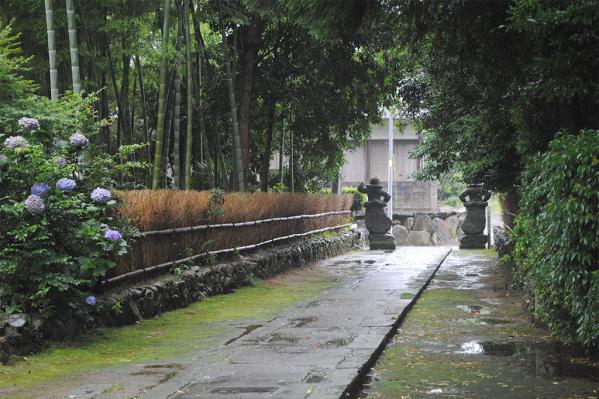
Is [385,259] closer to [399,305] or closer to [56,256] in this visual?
[399,305]

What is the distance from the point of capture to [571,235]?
5.50m

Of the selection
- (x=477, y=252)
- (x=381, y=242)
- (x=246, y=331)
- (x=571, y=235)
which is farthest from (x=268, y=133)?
(x=571, y=235)

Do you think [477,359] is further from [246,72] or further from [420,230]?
[420,230]

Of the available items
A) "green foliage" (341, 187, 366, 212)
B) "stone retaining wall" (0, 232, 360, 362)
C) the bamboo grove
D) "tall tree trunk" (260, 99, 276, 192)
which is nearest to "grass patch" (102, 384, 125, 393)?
"stone retaining wall" (0, 232, 360, 362)

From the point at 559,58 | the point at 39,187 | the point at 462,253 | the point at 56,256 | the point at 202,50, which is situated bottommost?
the point at 462,253

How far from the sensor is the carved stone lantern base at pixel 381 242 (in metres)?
22.4

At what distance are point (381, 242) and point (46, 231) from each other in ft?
53.5

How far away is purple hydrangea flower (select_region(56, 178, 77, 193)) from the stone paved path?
6.47 ft

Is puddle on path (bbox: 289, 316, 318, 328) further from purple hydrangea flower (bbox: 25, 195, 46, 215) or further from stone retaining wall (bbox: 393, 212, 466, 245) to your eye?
stone retaining wall (bbox: 393, 212, 466, 245)

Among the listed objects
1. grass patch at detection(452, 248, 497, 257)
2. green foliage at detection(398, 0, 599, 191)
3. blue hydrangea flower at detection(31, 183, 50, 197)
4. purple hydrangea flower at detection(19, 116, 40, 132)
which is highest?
A: green foliage at detection(398, 0, 599, 191)

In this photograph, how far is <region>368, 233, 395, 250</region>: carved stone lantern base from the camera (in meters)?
22.4

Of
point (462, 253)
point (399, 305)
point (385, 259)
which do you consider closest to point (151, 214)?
point (399, 305)

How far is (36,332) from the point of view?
659 centimetres

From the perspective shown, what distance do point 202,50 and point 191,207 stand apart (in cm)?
458
